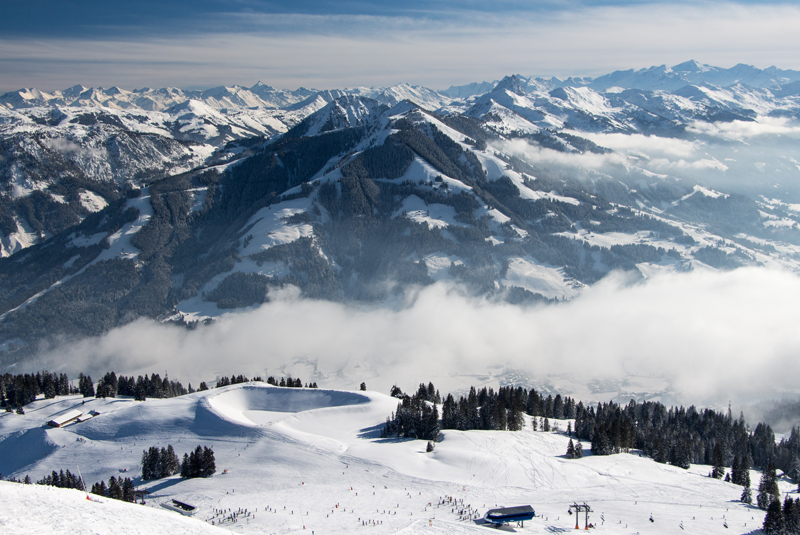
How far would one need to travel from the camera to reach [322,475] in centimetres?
10425

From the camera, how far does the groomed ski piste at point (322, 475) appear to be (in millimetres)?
72688

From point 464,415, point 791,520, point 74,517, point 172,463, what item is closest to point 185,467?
point 172,463

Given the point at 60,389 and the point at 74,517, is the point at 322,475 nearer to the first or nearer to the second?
the point at 74,517

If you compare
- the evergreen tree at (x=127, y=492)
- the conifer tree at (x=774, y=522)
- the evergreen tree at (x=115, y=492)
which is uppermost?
the conifer tree at (x=774, y=522)

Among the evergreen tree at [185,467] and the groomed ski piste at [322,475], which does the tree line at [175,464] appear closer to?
the evergreen tree at [185,467]

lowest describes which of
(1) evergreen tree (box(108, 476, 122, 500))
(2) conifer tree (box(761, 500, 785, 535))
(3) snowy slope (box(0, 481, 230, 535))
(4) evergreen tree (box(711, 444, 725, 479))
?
(4) evergreen tree (box(711, 444, 725, 479))

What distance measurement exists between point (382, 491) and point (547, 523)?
31666mm

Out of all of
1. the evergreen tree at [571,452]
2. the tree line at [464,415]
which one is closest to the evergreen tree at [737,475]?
the evergreen tree at [571,452]

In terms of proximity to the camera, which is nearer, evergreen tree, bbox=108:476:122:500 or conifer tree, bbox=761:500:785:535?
conifer tree, bbox=761:500:785:535

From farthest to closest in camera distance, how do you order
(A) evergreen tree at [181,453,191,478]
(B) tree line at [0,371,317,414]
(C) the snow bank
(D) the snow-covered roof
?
(B) tree line at [0,371,317,414]
(C) the snow bank
(D) the snow-covered roof
(A) evergreen tree at [181,453,191,478]

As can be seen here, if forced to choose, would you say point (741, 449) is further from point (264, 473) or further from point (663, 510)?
point (264, 473)

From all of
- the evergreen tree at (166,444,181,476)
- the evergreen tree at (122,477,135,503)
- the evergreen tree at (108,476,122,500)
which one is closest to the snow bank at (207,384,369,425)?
the evergreen tree at (166,444,181,476)

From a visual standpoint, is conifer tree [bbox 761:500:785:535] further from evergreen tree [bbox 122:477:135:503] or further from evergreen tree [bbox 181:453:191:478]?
evergreen tree [bbox 122:477:135:503]

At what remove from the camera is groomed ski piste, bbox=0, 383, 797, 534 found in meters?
72.7
